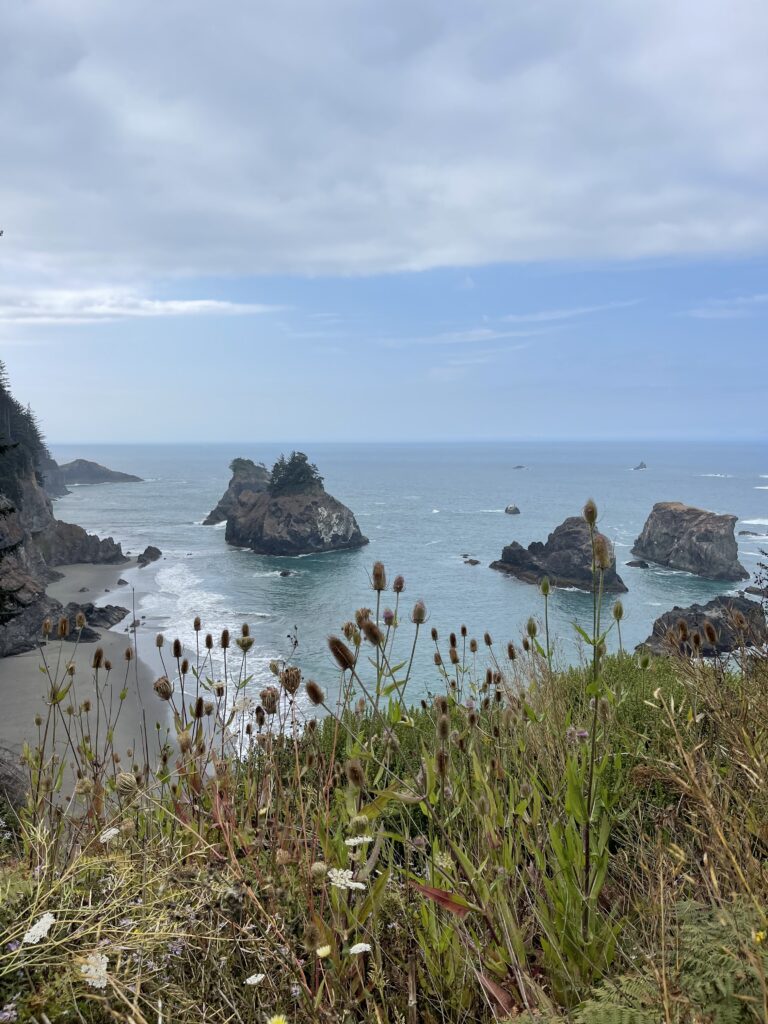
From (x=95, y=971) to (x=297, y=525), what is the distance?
73519 mm

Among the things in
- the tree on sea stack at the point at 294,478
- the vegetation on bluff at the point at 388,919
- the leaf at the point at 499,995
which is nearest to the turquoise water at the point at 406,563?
the vegetation on bluff at the point at 388,919

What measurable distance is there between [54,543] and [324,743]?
Answer: 2496 inches

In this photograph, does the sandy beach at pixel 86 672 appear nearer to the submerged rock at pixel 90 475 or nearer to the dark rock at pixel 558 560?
the dark rock at pixel 558 560

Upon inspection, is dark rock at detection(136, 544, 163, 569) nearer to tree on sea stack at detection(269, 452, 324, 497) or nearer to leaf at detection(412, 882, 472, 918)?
tree on sea stack at detection(269, 452, 324, 497)

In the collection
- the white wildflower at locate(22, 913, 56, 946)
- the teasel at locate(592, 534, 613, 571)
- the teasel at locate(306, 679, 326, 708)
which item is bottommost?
the white wildflower at locate(22, 913, 56, 946)

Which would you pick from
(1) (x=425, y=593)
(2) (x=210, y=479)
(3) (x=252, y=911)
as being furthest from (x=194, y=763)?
(2) (x=210, y=479)

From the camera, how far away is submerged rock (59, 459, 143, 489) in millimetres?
183750

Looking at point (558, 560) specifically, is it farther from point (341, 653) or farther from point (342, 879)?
point (342, 879)

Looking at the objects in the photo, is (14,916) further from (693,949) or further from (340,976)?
(693,949)

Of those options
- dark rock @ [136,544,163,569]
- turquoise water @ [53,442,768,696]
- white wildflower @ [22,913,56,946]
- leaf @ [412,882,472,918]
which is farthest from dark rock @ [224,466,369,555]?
white wildflower @ [22,913,56,946]

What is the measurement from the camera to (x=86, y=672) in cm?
3058

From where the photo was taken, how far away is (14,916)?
155cm

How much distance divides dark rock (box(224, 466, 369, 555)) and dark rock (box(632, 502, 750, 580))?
31135mm

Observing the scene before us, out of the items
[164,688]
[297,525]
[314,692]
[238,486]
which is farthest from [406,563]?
[314,692]
